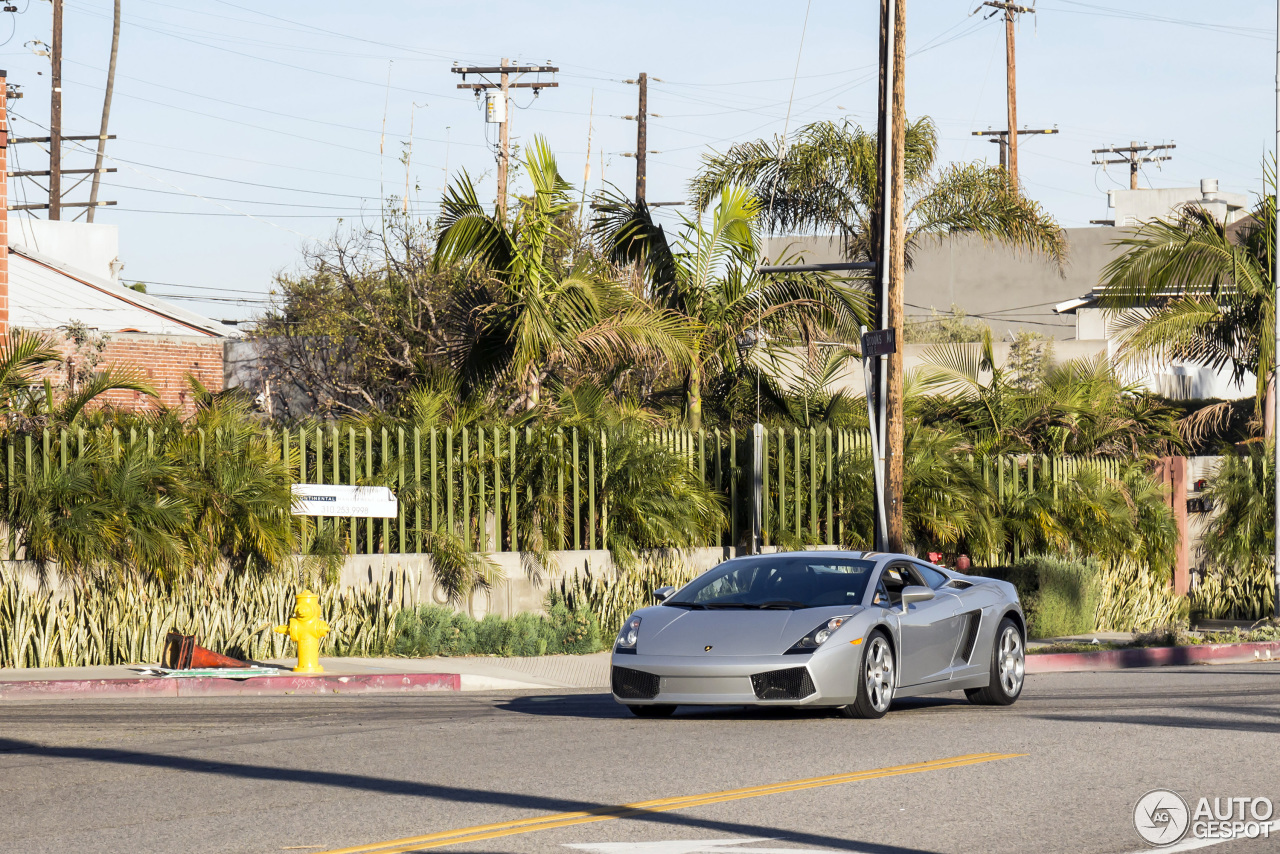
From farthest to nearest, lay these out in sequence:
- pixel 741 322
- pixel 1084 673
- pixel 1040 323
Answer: pixel 1040 323 < pixel 741 322 < pixel 1084 673

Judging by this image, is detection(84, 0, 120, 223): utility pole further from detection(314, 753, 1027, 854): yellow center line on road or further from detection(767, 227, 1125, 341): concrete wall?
detection(314, 753, 1027, 854): yellow center line on road

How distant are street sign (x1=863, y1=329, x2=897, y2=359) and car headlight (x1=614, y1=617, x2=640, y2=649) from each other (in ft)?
26.7

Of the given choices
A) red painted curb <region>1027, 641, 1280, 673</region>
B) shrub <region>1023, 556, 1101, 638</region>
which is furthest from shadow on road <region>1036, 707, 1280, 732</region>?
shrub <region>1023, 556, 1101, 638</region>

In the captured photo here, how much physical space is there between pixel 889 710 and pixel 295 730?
15.2 feet

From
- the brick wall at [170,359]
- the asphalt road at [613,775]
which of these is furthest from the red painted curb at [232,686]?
the brick wall at [170,359]

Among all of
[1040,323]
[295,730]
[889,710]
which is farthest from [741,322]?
[1040,323]

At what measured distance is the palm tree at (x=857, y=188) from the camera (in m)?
23.9

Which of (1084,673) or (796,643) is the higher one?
(796,643)

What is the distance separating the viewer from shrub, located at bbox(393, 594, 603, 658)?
1723cm

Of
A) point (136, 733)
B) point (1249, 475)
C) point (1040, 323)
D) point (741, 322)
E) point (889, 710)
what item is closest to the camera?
point (136, 733)

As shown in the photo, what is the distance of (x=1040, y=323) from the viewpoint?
6084 cm

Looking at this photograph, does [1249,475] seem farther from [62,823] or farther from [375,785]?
[62,823]

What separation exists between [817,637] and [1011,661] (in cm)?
255

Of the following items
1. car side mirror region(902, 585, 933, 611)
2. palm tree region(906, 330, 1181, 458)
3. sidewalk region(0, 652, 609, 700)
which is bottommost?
sidewalk region(0, 652, 609, 700)
